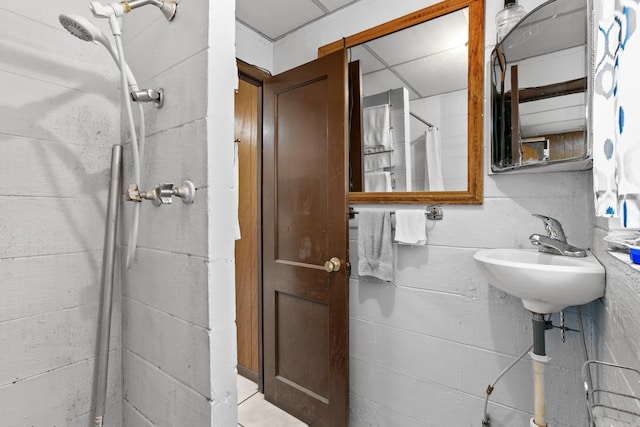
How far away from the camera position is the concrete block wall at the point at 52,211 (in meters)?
0.91

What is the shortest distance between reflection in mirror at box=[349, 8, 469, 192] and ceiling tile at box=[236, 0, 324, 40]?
37 centimetres

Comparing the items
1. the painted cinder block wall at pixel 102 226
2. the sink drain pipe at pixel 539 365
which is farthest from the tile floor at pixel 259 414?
the sink drain pipe at pixel 539 365

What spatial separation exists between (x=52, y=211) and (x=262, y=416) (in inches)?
62.9

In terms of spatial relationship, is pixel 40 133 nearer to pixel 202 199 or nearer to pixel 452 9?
pixel 202 199

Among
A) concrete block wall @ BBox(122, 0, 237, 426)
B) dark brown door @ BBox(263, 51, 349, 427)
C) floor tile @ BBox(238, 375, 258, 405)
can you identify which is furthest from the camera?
→ floor tile @ BBox(238, 375, 258, 405)

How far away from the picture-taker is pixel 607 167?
0.52 meters

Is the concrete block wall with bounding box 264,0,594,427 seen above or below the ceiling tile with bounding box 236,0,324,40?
below

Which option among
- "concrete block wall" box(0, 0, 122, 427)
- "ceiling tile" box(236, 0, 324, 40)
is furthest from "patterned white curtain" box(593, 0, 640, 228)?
"ceiling tile" box(236, 0, 324, 40)

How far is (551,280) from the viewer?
0.88m

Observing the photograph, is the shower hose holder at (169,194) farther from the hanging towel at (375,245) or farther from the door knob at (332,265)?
the hanging towel at (375,245)

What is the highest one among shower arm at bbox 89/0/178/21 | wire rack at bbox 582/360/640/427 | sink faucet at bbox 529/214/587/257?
shower arm at bbox 89/0/178/21

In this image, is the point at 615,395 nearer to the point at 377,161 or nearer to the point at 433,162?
the point at 433,162

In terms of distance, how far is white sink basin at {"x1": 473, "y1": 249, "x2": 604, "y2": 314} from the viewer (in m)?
0.86

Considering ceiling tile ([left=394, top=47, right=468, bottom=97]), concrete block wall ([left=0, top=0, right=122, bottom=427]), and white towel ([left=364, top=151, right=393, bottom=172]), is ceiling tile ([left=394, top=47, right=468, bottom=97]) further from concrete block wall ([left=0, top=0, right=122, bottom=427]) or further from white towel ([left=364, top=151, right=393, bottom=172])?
concrete block wall ([left=0, top=0, right=122, bottom=427])
